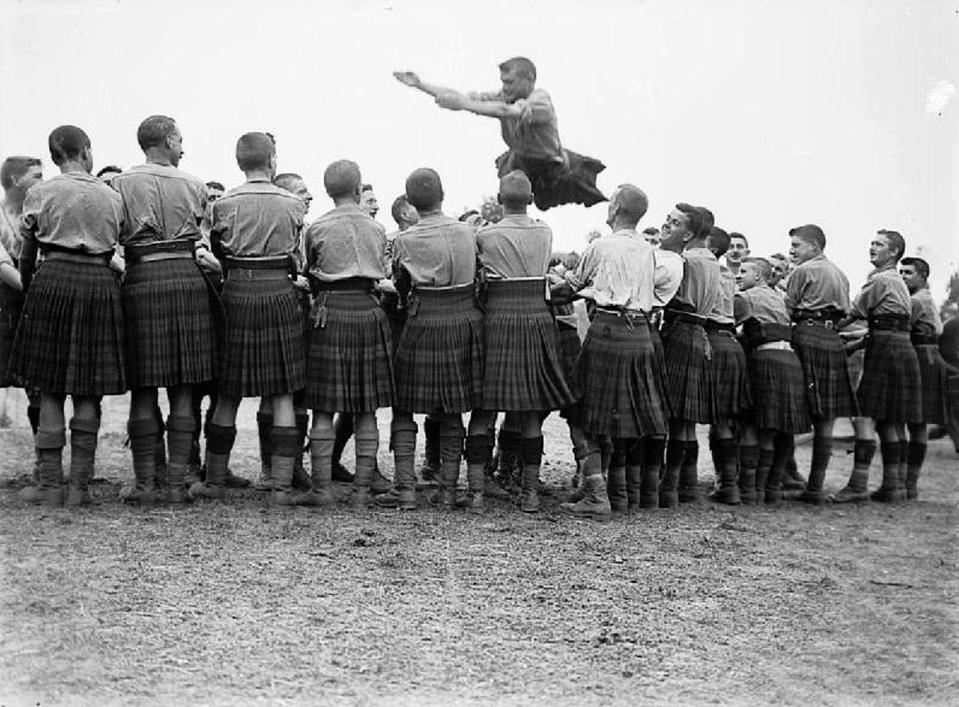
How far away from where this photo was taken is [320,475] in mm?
6457

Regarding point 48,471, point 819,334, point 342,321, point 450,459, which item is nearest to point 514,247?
point 342,321

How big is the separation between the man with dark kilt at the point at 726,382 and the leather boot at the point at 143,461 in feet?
12.6

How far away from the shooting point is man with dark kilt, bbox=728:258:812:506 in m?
7.82

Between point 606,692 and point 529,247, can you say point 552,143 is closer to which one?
point 529,247

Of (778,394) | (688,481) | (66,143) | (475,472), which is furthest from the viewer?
(778,394)

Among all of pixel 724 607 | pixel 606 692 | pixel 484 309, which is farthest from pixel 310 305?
pixel 606 692

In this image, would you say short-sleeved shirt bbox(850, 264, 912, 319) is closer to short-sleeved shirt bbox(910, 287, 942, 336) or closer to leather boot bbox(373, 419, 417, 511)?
short-sleeved shirt bbox(910, 287, 942, 336)

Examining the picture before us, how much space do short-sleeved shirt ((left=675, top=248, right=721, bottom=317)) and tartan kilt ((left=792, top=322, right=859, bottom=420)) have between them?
1211 mm

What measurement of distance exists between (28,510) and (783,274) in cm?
658

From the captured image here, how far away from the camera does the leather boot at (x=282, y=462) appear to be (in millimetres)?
6426

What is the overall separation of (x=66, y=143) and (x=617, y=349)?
11.8 ft

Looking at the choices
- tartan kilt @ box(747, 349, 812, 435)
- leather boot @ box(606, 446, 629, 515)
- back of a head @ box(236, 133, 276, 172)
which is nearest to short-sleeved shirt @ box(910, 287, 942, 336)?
tartan kilt @ box(747, 349, 812, 435)

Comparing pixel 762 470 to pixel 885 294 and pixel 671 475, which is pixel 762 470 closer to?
pixel 671 475

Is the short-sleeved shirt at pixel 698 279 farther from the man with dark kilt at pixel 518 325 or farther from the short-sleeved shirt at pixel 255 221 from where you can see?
the short-sleeved shirt at pixel 255 221
